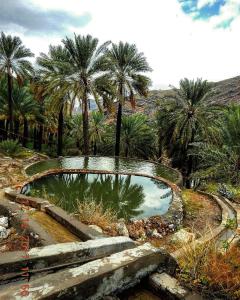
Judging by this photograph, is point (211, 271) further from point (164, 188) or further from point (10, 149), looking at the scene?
point (10, 149)

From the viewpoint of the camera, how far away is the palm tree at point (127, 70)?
2119 cm

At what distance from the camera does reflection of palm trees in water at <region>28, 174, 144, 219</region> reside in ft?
29.9

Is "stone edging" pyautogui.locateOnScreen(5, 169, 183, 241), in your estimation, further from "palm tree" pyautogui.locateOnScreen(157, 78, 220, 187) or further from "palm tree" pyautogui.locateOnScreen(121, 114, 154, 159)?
"palm tree" pyautogui.locateOnScreen(121, 114, 154, 159)

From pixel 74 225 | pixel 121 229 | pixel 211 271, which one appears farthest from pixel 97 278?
pixel 121 229

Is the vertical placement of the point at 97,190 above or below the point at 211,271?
below

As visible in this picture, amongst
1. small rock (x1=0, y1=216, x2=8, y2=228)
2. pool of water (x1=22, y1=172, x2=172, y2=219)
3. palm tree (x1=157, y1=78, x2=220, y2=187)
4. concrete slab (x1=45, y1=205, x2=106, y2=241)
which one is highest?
palm tree (x1=157, y1=78, x2=220, y2=187)

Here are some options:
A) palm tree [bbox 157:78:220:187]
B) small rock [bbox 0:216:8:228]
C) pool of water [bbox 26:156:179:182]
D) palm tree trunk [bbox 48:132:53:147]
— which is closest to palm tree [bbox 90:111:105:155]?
palm tree trunk [bbox 48:132:53:147]

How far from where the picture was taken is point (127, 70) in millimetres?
21625

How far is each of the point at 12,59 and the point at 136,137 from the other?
14.0 meters

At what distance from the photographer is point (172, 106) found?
2259cm

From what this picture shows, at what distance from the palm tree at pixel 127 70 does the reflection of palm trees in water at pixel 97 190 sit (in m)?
9.35

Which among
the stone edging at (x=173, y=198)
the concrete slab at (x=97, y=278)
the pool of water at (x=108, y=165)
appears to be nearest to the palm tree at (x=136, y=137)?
the pool of water at (x=108, y=165)

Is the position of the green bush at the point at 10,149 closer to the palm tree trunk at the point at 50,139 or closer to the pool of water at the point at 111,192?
the pool of water at the point at 111,192

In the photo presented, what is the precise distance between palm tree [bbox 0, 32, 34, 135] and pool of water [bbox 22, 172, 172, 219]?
13.4 metres
